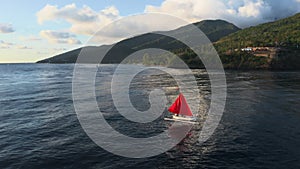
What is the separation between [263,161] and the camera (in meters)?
41.0

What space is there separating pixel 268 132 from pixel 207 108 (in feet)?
81.7

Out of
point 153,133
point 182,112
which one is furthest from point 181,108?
point 153,133

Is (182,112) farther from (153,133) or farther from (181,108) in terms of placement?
(153,133)

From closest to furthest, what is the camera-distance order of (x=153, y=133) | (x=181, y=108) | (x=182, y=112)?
1. (x=153, y=133)
2. (x=182, y=112)
3. (x=181, y=108)

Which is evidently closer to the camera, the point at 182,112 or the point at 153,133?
the point at 153,133

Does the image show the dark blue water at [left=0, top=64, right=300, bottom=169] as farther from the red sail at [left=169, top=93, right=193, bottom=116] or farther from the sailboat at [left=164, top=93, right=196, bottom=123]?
the red sail at [left=169, top=93, right=193, bottom=116]

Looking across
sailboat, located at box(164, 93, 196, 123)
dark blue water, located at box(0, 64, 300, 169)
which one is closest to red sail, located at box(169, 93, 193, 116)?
sailboat, located at box(164, 93, 196, 123)

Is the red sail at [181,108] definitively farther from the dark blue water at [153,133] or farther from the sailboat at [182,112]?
the dark blue water at [153,133]

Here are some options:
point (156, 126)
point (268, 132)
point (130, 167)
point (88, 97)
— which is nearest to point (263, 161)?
point (268, 132)

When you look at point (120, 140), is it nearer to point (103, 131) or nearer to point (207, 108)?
point (103, 131)

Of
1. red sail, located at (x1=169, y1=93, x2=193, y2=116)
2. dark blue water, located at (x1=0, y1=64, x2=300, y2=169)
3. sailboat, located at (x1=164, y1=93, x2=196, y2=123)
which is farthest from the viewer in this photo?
red sail, located at (x1=169, y1=93, x2=193, y2=116)

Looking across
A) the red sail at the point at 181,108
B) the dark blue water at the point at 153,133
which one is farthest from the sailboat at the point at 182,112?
the dark blue water at the point at 153,133

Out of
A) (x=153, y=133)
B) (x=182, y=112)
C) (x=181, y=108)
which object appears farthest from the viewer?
(x=181, y=108)

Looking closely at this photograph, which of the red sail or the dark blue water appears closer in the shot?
the dark blue water
